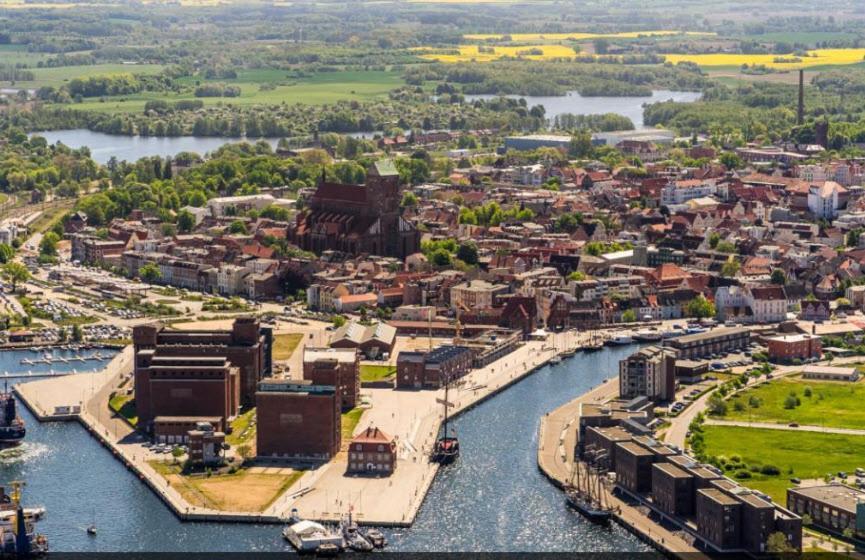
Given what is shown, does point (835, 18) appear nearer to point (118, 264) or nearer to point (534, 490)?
point (118, 264)

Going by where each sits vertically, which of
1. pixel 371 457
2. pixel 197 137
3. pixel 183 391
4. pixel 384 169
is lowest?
pixel 197 137

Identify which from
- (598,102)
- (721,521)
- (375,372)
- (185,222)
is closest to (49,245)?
(185,222)

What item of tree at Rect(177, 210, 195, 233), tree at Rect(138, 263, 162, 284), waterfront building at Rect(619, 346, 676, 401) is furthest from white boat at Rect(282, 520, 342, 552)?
tree at Rect(177, 210, 195, 233)

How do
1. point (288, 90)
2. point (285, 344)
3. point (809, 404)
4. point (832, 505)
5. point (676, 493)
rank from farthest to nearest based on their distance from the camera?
point (288, 90)
point (285, 344)
point (809, 404)
point (676, 493)
point (832, 505)

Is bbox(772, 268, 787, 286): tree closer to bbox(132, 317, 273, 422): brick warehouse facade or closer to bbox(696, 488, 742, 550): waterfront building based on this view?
bbox(132, 317, 273, 422): brick warehouse facade

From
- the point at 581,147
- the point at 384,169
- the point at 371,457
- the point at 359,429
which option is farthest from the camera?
the point at 581,147

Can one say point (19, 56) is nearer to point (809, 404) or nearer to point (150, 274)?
point (150, 274)
